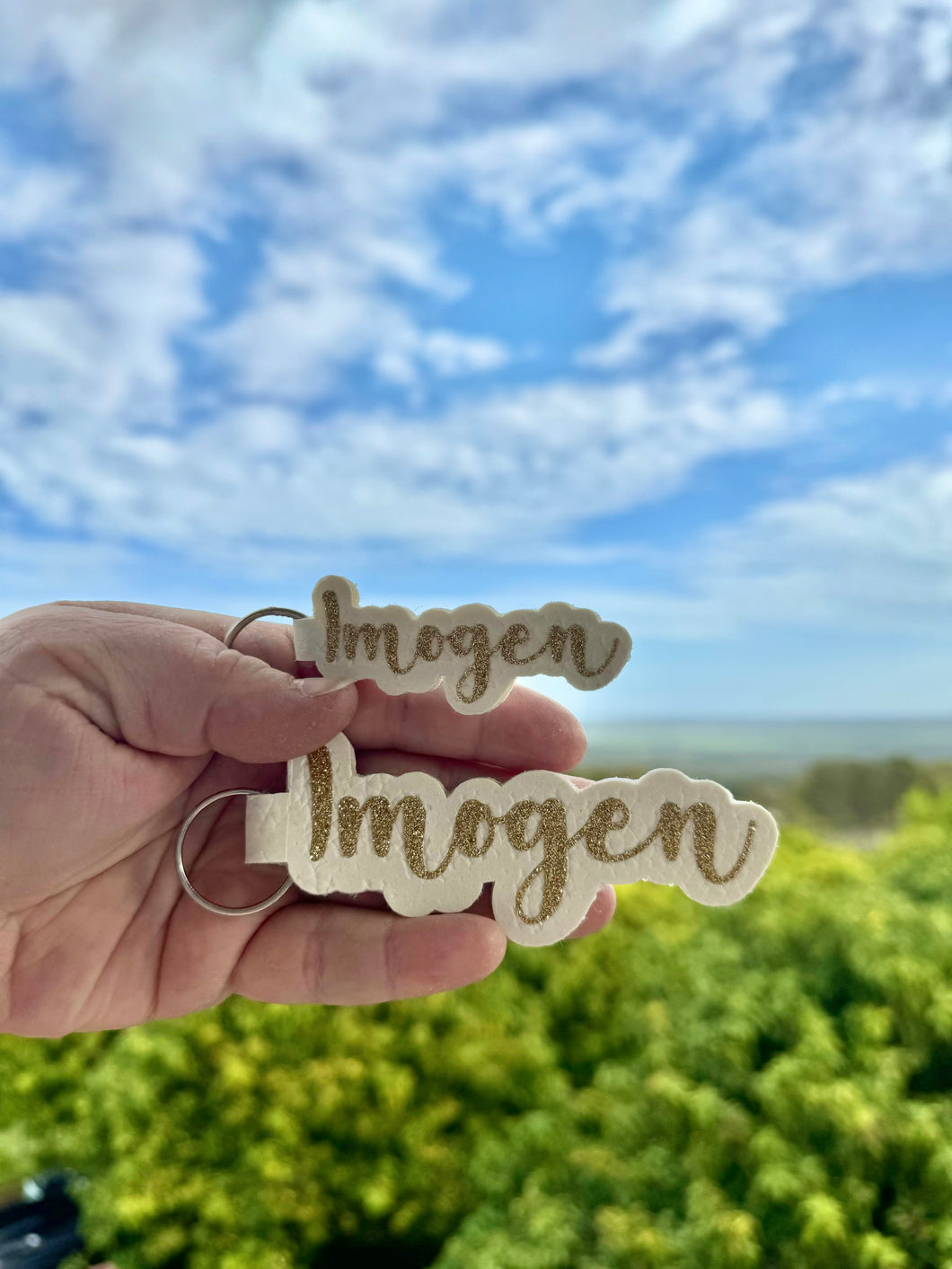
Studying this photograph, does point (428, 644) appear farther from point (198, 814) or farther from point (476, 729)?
point (198, 814)

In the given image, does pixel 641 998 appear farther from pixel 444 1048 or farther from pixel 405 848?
pixel 405 848

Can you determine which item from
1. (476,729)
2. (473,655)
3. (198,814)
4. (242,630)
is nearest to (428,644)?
(473,655)

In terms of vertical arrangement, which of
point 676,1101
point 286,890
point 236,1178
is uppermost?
point 286,890

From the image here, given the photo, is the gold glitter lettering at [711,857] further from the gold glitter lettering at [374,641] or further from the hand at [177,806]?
the gold glitter lettering at [374,641]

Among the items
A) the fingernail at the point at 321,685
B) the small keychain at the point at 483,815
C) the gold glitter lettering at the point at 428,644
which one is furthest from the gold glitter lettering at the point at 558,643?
the fingernail at the point at 321,685

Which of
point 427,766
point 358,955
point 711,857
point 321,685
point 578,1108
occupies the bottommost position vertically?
point 578,1108

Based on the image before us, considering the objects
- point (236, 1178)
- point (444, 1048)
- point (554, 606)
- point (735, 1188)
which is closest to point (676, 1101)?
point (735, 1188)

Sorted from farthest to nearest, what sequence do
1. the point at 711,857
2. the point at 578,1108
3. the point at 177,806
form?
the point at 578,1108 < the point at 177,806 < the point at 711,857
